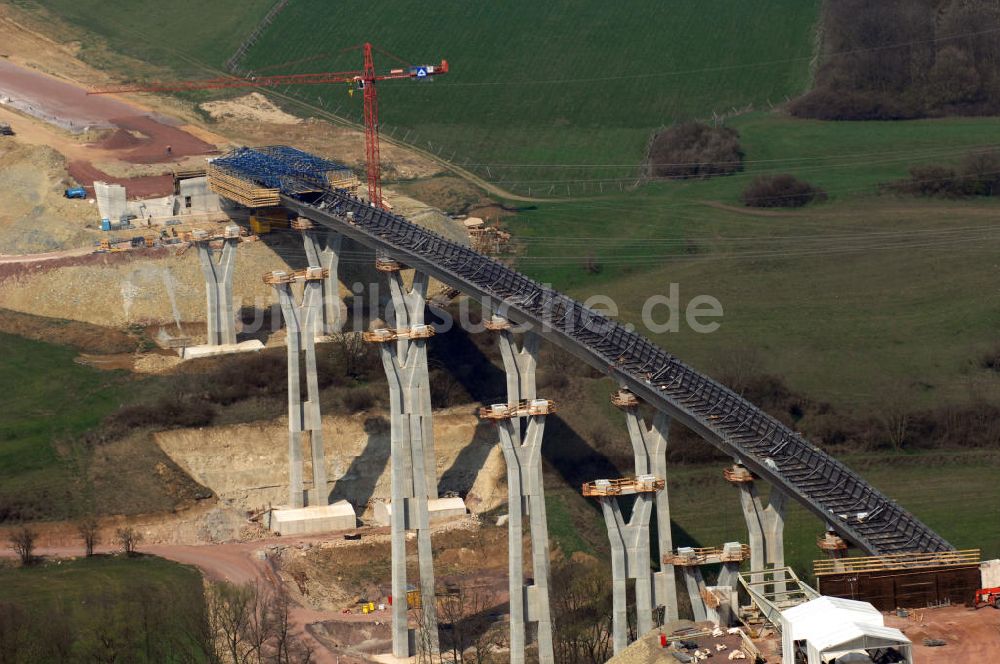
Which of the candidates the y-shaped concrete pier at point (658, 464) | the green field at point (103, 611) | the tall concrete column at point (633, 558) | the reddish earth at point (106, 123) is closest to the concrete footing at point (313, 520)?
the green field at point (103, 611)

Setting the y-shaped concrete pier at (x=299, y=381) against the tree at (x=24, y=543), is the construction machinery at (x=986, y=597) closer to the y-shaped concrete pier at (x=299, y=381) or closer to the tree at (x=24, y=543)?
the y-shaped concrete pier at (x=299, y=381)

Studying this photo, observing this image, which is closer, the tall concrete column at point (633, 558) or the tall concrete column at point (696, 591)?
the tall concrete column at point (696, 591)

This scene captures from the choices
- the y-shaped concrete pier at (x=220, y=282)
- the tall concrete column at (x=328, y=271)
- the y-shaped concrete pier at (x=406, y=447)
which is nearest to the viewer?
the y-shaped concrete pier at (x=406, y=447)

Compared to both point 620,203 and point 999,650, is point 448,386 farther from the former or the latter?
point 999,650

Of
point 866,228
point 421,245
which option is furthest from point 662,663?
point 866,228

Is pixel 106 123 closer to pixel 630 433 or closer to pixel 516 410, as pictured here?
pixel 516 410
